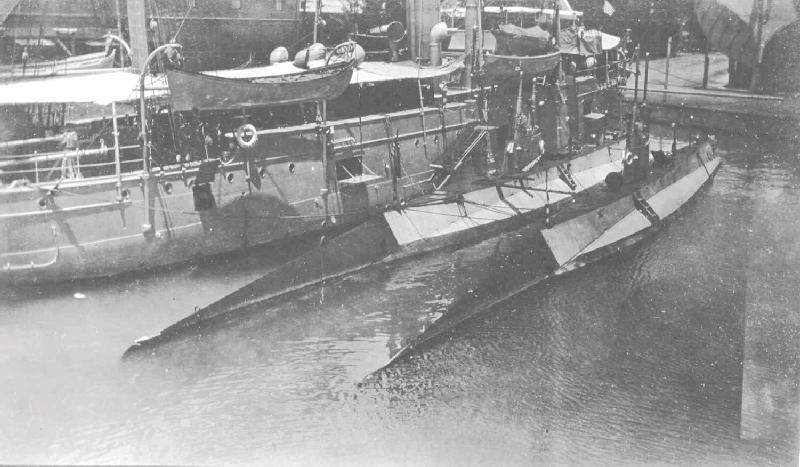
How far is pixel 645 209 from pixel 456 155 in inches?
369

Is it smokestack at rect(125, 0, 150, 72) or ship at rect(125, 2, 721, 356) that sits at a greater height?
smokestack at rect(125, 0, 150, 72)

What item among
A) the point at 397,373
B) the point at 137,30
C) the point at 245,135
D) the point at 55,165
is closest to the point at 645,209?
the point at 397,373

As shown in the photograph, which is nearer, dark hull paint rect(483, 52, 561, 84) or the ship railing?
the ship railing

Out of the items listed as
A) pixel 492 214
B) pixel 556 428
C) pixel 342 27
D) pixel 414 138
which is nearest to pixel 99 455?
pixel 556 428

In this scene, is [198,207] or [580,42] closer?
[198,207]

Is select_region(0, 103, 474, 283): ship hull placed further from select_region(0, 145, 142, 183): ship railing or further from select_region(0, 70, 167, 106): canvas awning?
select_region(0, 70, 167, 106): canvas awning

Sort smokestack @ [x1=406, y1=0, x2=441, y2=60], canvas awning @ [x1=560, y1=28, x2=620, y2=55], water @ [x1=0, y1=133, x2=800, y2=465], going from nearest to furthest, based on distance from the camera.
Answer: water @ [x1=0, y1=133, x2=800, y2=465]
smokestack @ [x1=406, y1=0, x2=441, y2=60]
canvas awning @ [x1=560, y1=28, x2=620, y2=55]

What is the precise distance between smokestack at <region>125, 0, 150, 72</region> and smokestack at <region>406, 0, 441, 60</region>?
14.4 m

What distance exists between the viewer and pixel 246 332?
18.7 m

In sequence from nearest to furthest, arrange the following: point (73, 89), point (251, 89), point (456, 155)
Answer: point (73, 89) → point (251, 89) → point (456, 155)

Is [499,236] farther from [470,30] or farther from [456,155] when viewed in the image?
[470,30]

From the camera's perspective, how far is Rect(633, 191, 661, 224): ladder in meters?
27.6

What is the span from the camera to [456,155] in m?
32.4

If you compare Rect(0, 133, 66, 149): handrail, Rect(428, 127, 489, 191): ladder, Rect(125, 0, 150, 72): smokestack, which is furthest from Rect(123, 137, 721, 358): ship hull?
Rect(125, 0, 150, 72): smokestack
